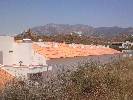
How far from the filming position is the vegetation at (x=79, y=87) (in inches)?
352

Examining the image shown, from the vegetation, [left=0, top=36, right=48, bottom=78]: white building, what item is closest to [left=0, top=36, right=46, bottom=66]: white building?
[left=0, top=36, right=48, bottom=78]: white building

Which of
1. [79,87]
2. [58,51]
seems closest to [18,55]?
[58,51]

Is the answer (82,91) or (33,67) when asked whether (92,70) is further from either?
(33,67)

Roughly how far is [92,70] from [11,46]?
1441 cm

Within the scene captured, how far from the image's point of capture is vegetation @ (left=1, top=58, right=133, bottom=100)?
29.3 feet

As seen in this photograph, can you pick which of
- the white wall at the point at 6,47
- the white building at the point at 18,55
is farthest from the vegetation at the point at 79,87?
the white wall at the point at 6,47

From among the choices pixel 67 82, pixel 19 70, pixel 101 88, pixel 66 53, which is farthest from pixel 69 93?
pixel 66 53

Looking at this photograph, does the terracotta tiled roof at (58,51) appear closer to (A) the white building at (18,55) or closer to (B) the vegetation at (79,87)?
(A) the white building at (18,55)

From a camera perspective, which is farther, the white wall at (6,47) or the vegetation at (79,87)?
the white wall at (6,47)

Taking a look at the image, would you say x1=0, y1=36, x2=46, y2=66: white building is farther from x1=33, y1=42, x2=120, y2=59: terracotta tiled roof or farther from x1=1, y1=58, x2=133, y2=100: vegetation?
x1=1, y1=58, x2=133, y2=100: vegetation

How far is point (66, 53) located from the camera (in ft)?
96.8

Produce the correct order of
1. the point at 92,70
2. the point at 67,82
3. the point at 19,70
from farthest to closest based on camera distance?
the point at 19,70 < the point at 92,70 < the point at 67,82

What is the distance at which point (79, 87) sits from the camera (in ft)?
36.0

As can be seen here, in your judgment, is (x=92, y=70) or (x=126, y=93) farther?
(x=92, y=70)
